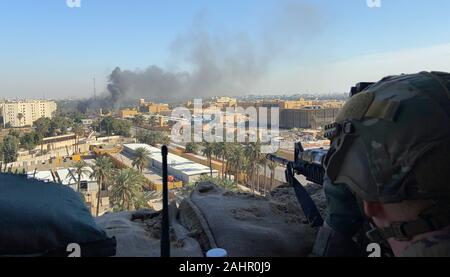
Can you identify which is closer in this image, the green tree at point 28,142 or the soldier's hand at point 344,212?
the soldier's hand at point 344,212

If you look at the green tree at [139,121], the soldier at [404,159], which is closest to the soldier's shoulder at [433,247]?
the soldier at [404,159]

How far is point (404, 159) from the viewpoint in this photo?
2.05 metres

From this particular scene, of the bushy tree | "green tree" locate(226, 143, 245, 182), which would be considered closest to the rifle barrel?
"green tree" locate(226, 143, 245, 182)

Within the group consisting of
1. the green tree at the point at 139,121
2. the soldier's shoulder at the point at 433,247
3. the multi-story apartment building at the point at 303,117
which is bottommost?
the green tree at the point at 139,121

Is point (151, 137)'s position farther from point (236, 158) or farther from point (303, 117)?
point (236, 158)

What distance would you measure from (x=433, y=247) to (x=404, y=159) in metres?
0.41

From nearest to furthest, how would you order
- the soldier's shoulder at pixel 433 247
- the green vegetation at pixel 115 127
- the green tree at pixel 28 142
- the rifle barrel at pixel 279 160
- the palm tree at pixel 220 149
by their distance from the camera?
the soldier's shoulder at pixel 433 247
the rifle barrel at pixel 279 160
the palm tree at pixel 220 149
the green tree at pixel 28 142
the green vegetation at pixel 115 127

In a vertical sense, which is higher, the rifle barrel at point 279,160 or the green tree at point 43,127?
the rifle barrel at point 279,160

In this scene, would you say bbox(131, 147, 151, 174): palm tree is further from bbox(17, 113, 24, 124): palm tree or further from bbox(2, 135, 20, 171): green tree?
bbox(17, 113, 24, 124): palm tree

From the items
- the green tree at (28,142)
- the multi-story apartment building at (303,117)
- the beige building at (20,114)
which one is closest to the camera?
the multi-story apartment building at (303,117)

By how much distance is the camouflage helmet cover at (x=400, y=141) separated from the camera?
203 cm

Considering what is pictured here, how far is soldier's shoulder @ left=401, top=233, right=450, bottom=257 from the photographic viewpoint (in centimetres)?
201

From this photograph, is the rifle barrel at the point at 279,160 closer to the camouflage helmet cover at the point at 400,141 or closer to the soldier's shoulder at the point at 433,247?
the camouflage helmet cover at the point at 400,141
